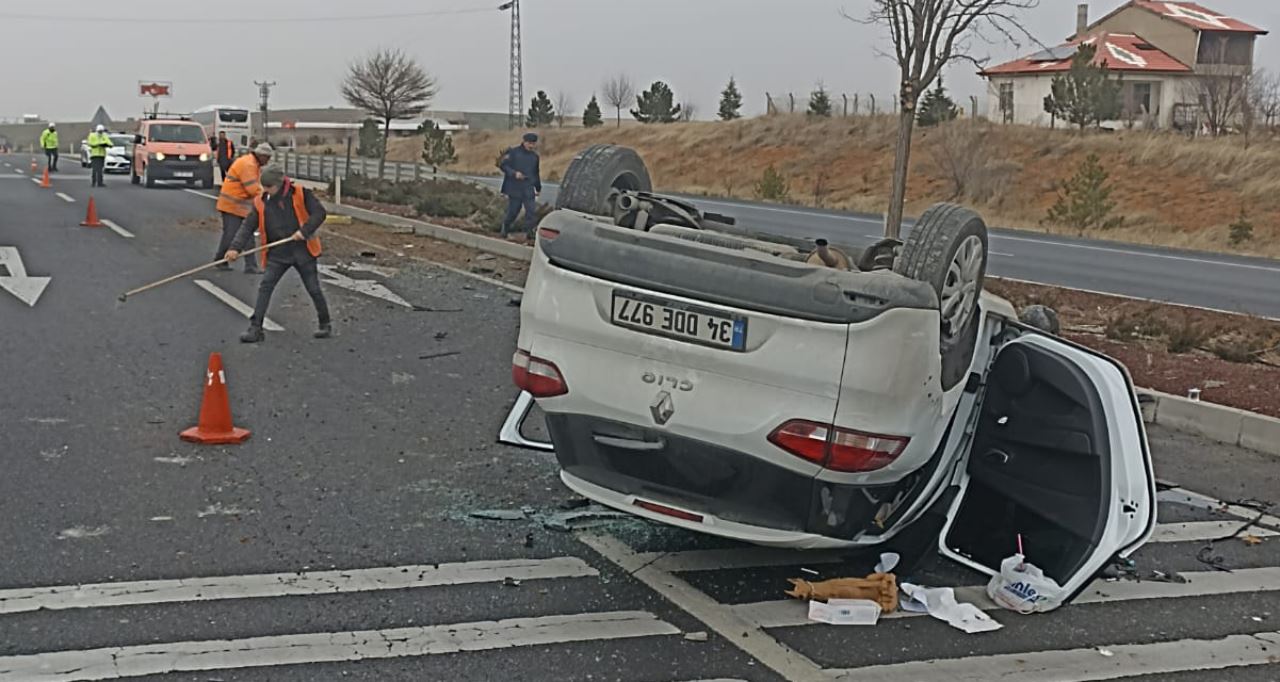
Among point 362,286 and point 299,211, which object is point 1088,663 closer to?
point 299,211

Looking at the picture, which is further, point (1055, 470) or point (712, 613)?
point (1055, 470)

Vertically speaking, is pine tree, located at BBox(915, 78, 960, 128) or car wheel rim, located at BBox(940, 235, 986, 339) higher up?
pine tree, located at BBox(915, 78, 960, 128)

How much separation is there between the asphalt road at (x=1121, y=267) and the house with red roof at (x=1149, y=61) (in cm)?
3133

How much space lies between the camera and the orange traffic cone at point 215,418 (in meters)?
6.93

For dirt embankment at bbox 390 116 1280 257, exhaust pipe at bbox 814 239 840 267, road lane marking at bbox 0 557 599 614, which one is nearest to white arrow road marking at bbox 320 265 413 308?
road lane marking at bbox 0 557 599 614

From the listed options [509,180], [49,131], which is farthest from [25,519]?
[49,131]

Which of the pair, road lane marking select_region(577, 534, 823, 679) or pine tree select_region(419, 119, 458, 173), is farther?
pine tree select_region(419, 119, 458, 173)

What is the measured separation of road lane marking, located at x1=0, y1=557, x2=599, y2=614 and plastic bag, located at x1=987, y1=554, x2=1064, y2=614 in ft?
5.43

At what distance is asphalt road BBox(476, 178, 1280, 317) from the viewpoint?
54.7ft

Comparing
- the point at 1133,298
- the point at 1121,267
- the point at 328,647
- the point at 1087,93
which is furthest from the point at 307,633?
the point at 1087,93

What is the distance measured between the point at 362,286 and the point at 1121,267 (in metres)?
12.9

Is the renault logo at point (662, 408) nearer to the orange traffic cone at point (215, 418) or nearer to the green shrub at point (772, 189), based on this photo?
the orange traffic cone at point (215, 418)

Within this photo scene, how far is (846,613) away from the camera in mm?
4680

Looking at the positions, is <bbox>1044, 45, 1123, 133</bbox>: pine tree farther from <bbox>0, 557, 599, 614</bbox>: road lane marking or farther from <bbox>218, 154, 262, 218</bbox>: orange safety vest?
<bbox>0, 557, 599, 614</bbox>: road lane marking
